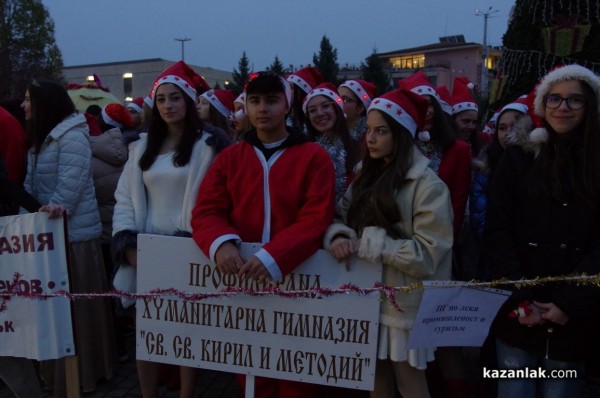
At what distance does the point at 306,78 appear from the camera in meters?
5.69

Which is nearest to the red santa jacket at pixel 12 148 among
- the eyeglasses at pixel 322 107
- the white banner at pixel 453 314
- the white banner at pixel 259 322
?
the white banner at pixel 259 322

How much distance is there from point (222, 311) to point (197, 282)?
0.71 feet

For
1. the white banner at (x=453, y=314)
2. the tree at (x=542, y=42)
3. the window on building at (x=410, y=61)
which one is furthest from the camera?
the window on building at (x=410, y=61)

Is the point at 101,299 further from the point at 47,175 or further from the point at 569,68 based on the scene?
the point at 569,68

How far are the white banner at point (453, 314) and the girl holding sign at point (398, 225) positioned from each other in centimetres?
15

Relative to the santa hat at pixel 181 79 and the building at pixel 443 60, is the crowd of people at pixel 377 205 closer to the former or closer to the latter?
the santa hat at pixel 181 79

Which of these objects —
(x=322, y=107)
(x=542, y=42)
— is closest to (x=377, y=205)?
(x=322, y=107)

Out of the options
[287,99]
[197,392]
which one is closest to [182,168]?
[287,99]

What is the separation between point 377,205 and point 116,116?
4083 millimetres

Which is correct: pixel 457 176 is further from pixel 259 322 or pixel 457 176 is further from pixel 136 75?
pixel 136 75

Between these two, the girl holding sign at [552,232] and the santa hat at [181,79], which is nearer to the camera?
the girl holding sign at [552,232]

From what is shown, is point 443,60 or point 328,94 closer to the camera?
point 328,94

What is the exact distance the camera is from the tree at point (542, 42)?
742cm

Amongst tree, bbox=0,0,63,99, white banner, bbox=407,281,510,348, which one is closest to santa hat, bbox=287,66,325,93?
white banner, bbox=407,281,510,348
